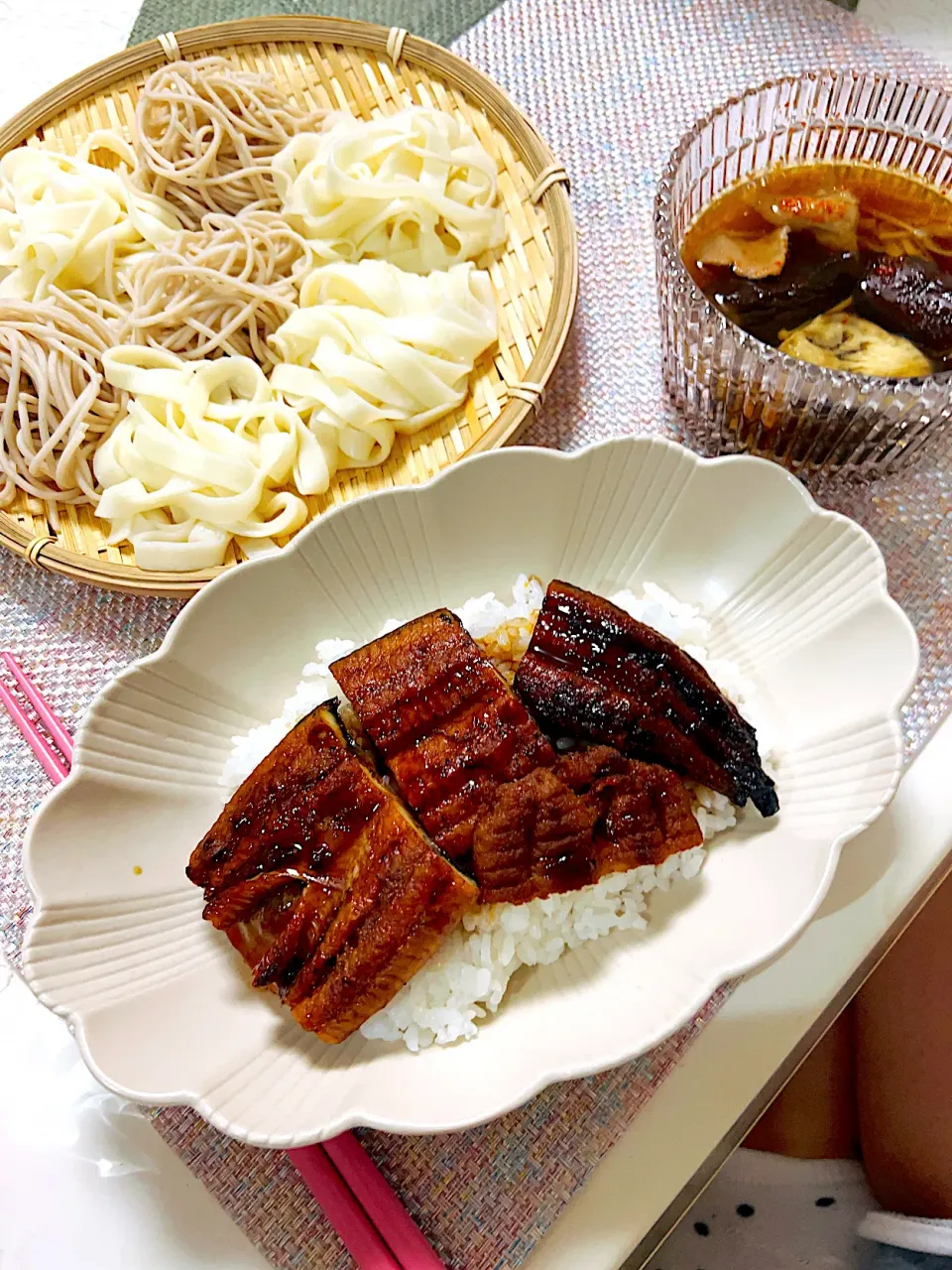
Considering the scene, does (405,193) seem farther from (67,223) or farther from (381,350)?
(67,223)

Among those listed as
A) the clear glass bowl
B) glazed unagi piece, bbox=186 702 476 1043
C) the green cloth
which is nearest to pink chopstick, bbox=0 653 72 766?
glazed unagi piece, bbox=186 702 476 1043

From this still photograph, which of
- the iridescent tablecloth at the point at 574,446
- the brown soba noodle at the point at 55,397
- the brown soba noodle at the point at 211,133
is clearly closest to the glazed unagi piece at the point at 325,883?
the iridescent tablecloth at the point at 574,446

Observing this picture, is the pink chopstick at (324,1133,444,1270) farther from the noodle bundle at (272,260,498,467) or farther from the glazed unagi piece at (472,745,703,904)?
the noodle bundle at (272,260,498,467)

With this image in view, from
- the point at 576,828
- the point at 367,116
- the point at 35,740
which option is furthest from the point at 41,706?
the point at 367,116

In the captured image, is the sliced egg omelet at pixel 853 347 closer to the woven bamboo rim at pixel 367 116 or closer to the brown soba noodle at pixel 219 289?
the woven bamboo rim at pixel 367 116

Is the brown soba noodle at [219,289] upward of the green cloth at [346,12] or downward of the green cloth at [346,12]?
downward
